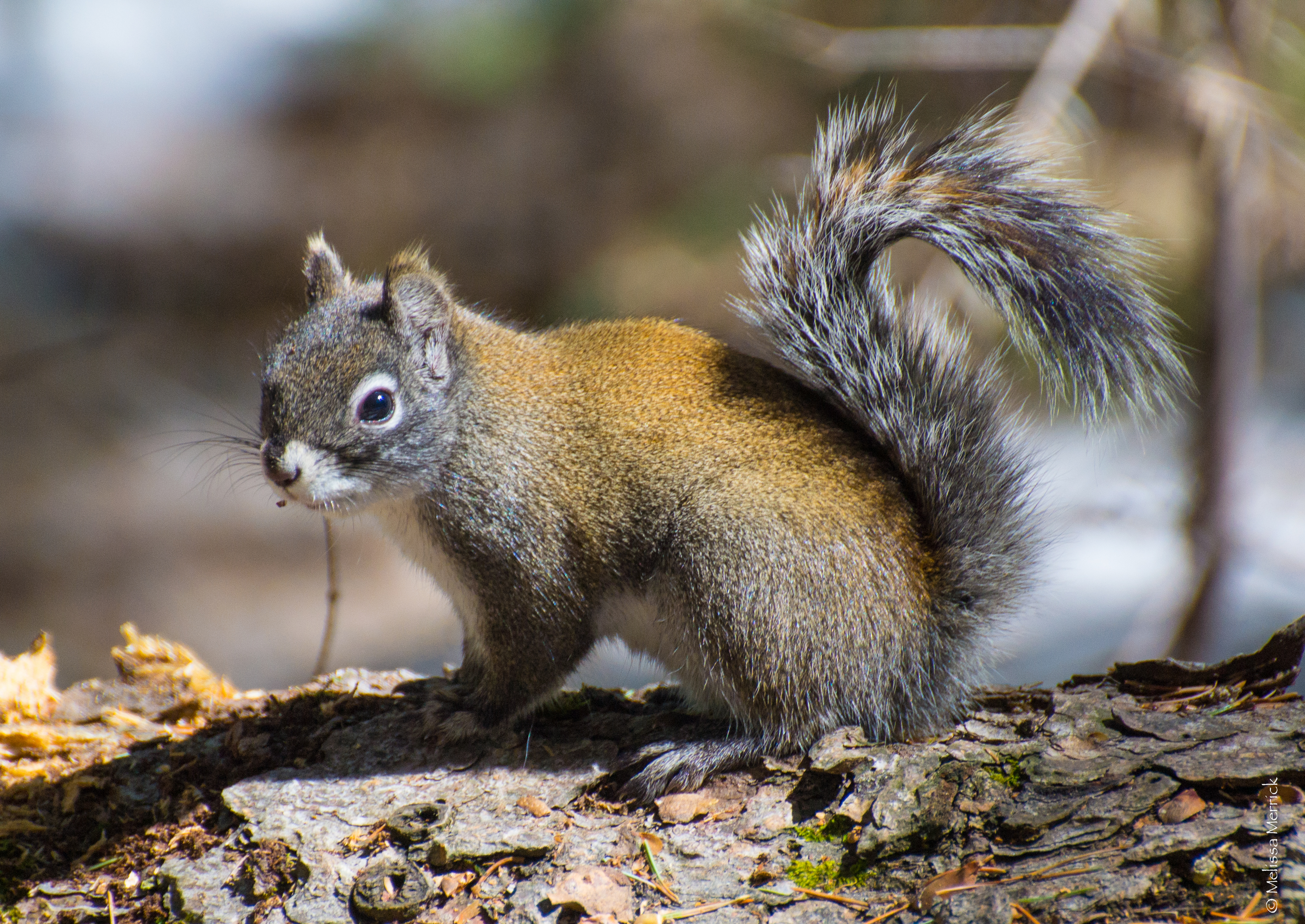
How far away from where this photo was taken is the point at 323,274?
8.25 ft

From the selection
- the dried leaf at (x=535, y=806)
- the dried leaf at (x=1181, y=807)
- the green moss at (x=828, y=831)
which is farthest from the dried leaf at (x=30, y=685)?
the dried leaf at (x=1181, y=807)

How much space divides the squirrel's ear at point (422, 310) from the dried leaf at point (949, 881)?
1.57 m

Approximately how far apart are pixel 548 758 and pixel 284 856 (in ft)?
2.01

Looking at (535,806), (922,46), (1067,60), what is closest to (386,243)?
(922,46)

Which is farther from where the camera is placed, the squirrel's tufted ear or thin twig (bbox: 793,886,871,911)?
the squirrel's tufted ear

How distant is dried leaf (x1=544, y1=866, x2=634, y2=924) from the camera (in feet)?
5.96

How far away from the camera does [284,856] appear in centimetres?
199

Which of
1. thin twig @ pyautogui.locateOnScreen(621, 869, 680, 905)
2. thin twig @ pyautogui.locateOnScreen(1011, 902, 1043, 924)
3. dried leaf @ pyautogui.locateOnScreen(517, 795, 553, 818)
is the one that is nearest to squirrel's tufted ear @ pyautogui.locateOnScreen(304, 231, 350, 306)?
dried leaf @ pyautogui.locateOnScreen(517, 795, 553, 818)

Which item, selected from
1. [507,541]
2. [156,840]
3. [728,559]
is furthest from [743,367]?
[156,840]

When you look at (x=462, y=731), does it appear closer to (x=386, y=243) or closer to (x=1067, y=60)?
(x=1067, y=60)

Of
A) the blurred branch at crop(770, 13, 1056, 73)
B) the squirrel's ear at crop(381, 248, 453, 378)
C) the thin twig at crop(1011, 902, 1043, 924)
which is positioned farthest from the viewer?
the blurred branch at crop(770, 13, 1056, 73)

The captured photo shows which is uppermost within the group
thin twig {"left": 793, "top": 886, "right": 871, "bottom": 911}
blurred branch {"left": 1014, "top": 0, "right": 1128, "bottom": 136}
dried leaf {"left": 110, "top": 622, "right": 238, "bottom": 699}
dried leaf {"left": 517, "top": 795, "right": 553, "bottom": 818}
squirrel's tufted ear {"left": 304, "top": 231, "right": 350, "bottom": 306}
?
blurred branch {"left": 1014, "top": 0, "right": 1128, "bottom": 136}

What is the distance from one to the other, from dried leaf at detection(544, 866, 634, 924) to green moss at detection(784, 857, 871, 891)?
0.32 meters

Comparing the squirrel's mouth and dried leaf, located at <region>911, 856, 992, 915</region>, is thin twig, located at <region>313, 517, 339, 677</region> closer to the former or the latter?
the squirrel's mouth
